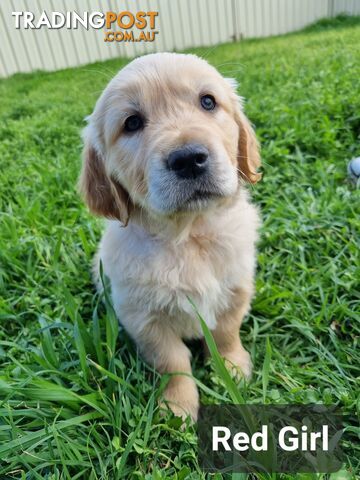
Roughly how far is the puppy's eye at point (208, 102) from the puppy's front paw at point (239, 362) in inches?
43.1

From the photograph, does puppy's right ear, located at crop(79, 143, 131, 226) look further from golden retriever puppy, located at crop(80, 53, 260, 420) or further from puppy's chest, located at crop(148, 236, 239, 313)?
puppy's chest, located at crop(148, 236, 239, 313)

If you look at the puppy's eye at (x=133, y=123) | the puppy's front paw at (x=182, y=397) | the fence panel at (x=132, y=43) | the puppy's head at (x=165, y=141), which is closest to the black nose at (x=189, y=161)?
the puppy's head at (x=165, y=141)

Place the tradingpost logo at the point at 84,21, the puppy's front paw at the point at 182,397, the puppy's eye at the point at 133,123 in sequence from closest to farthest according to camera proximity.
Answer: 1. the puppy's eye at the point at 133,123
2. the puppy's front paw at the point at 182,397
3. the tradingpost logo at the point at 84,21

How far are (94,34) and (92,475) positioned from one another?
7072mm

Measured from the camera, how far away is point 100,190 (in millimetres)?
1782

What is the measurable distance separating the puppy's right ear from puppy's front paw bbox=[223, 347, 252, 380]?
2.58 ft

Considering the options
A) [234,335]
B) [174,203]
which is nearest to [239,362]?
[234,335]

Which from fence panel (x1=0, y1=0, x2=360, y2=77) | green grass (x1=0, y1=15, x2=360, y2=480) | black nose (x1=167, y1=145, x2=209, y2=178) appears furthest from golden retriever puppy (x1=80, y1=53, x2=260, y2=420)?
fence panel (x1=0, y1=0, x2=360, y2=77)

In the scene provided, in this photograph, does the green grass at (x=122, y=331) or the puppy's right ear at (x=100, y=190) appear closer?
the green grass at (x=122, y=331)

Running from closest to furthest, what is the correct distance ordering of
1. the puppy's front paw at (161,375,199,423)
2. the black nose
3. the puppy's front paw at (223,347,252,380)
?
the black nose, the puppy's front paw at (161,375,199,423), the puppy's front paw at (223,347,252,380)

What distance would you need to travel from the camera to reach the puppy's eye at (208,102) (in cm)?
164

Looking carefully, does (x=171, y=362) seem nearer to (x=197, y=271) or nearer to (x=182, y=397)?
(x=182, y=397)

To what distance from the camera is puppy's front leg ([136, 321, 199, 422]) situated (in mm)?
1740

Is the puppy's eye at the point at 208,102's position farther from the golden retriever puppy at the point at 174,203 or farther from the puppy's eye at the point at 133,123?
the puppy's eye at the point at 133,123
